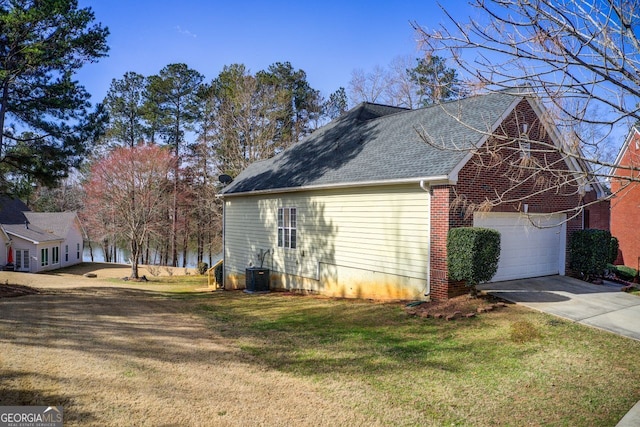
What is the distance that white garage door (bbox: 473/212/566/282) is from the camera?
11.4 meters

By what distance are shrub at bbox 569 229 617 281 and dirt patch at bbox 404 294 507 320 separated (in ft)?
16.4

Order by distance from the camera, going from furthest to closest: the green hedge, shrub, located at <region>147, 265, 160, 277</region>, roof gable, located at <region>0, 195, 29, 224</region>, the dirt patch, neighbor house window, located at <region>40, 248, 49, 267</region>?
1. roof gable, located at <region>0, 195, 29, 224</region>
2. neighbor house window, located at <region>40, 248, 49, 267</region>
3. shrub, located at <region>147, 265, 160, 277</region>
4. the green hedge
5. the dirt patch

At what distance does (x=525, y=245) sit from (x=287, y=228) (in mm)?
8506

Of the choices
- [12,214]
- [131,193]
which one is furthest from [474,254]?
[12,214]

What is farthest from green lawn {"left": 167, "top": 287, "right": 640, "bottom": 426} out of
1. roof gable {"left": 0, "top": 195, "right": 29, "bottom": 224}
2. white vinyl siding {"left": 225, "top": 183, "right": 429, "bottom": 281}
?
roof gable {"left": 0, "top": 195, "right": 29, "bottom": 224}

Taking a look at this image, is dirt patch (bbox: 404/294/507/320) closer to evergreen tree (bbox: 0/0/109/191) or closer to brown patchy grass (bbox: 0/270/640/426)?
brown patchy grass (bbox: 0/270/640/426)

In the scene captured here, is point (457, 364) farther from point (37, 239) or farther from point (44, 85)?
point (37, 239)

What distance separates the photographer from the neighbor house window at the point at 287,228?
15.7 m

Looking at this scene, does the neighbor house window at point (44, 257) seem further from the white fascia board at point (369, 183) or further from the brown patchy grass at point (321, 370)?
the brown patchy grass at point (321, 370)

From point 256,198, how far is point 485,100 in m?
10.3

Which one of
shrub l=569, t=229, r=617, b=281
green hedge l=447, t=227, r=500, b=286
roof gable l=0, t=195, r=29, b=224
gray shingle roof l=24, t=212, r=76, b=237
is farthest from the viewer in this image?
gray shingle roof l=24, t=212, r=76, b=237

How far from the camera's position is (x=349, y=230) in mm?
13086

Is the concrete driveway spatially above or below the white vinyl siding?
below

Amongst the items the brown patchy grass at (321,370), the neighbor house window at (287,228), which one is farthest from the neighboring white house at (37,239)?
the brown patchy grass at (321,370)
